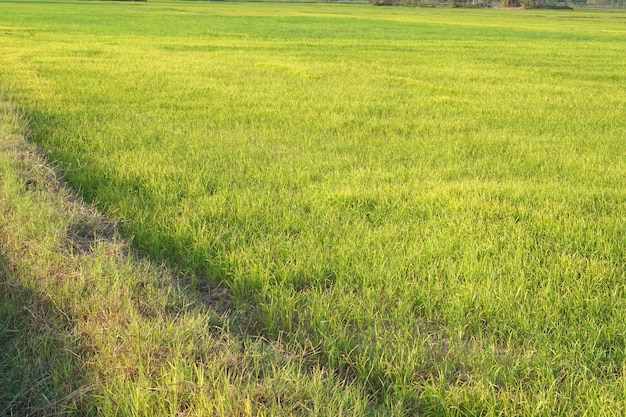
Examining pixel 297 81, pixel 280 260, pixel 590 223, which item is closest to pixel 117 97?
pixel 297 81

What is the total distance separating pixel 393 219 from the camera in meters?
3.94

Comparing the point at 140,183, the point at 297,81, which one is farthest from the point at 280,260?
the point at 297,81

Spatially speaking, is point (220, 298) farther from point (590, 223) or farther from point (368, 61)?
point (368, 61)

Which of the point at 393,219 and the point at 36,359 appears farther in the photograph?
the point at 393,219

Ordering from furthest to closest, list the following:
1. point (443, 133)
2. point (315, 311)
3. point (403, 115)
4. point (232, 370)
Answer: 1. point (403, 115)
2. point (443, 133)
3. point (315, 311)
4. point (232, 370)

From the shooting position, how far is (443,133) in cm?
705

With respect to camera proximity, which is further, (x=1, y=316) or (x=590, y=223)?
(x=590, y=223)

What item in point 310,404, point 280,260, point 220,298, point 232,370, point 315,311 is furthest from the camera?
point 280,260

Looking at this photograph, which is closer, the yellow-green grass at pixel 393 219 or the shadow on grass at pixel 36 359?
the shadow on grass at pixel 36 359

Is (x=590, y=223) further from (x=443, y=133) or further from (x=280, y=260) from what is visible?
(x=443, y=133)

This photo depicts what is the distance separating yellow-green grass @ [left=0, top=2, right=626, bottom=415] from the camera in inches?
90.0

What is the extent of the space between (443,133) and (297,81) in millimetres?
5421

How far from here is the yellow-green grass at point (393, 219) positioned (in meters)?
2.29

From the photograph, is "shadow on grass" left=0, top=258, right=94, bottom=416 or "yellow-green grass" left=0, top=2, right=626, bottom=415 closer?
"shadow on grass" left=0, top=258, right=94, bottom=416
